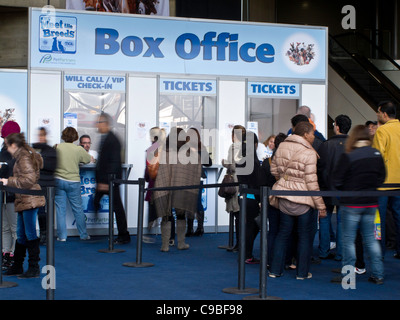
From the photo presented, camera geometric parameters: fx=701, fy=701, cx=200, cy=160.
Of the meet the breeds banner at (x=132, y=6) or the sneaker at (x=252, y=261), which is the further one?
the meet the breeds banner at (x=132, y=6)

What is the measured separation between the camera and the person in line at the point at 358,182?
650cm

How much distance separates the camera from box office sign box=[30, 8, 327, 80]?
1038 cm

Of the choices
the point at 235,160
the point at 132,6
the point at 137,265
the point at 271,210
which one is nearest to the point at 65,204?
the point at 137,265

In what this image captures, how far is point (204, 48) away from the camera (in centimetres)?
1106

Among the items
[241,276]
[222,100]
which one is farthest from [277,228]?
[222,100]

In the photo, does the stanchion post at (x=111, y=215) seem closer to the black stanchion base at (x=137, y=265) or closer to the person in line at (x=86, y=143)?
the black stanchion base at (x=137, y=265)

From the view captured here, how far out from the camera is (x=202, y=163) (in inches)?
400

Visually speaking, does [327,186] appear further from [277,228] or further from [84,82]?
[84,82]

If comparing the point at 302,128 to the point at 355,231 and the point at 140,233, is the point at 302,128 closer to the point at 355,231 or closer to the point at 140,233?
the point at 355,231

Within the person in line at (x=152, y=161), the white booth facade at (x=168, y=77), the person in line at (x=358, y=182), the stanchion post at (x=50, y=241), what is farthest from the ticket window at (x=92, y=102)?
the stanchion post at (x=50, y=241)

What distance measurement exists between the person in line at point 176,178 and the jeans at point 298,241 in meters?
2.13

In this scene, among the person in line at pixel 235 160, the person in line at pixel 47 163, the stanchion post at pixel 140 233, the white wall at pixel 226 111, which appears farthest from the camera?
the white wall at pixel 226 111

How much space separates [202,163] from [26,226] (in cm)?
380

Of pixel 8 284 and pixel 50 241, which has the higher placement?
pixel 50 241
